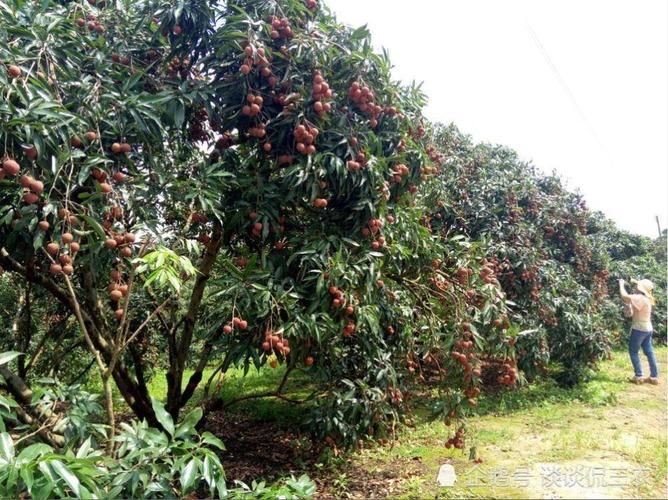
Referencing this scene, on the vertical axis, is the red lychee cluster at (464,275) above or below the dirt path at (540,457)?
above

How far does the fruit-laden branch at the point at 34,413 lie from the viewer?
6.15 feet

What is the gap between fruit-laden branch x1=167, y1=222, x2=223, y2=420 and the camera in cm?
302

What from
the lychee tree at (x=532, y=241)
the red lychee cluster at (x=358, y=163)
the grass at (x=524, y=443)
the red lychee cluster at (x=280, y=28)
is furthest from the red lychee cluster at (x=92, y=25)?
the lychee tree at (x=532, y=241)

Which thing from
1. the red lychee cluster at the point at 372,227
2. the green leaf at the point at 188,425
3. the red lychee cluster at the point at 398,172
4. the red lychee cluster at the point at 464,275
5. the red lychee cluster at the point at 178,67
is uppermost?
the red lychee cluster at the point at 178,67

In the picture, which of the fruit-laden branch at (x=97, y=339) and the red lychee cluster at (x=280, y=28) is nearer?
the red lychee cluster at (x=280, y=28)

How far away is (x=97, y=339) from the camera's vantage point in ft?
10.5

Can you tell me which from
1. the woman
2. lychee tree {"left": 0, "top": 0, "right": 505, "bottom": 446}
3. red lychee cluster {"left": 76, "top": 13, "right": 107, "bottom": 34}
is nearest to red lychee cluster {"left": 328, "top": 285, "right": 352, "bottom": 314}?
lychee tree {"left": 0, "top": 0, "right": 505, "bottom": 446}

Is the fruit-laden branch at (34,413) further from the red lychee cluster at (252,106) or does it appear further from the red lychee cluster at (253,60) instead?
the red lychee cluster at (253,60)

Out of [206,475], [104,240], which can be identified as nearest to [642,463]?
[206,475]

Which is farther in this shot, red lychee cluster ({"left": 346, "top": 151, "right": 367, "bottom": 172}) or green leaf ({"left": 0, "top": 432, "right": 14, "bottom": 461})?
red lychee cluster ({"left": 346, "top": 151, "right": 367, "bottom": 172})

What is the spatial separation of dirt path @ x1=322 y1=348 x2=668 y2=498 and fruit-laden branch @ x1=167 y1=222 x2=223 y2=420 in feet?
4.11

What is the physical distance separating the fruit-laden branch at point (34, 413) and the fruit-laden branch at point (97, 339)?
407mm

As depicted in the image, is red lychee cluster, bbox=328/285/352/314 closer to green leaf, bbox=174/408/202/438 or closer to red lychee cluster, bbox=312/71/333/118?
red lychee cluster, bbox=312/71/333/118

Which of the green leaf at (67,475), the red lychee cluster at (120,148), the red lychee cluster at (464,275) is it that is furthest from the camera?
the red lychee cluster at (464,275)
